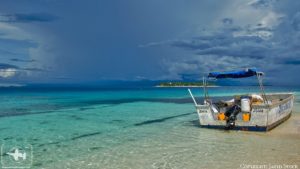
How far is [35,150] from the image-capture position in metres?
12.9

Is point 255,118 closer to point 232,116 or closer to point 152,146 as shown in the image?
point 232,116

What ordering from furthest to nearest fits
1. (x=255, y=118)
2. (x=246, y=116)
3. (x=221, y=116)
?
(x=221, y=116) → (x=246, y=116) → (x=255, y=118)

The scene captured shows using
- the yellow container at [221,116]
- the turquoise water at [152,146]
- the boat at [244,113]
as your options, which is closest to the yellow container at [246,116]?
the boat at [244,113]

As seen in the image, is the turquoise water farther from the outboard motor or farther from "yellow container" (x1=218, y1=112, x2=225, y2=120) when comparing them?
"yellow container" (x1=218, y1=112, x2=225, y2=120)

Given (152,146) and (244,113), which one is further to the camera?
(244,113)

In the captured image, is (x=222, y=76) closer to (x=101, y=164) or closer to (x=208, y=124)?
(x=208, y=124)

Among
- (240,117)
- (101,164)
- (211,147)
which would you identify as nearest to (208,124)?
(240,117)

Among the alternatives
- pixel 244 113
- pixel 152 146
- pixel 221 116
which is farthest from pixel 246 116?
pixel 152 146

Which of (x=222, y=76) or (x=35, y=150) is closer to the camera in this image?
(x=35, y=150)

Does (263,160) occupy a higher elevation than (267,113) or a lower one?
lower

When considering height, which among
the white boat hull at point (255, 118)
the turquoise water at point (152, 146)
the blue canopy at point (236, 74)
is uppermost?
the blue canopy at point (236, 74)

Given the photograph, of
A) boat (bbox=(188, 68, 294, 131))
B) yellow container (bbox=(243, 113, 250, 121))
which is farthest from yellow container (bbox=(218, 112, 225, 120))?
yellow container (bbox=(243, 113, 250, 121))

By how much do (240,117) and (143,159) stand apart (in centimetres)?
755

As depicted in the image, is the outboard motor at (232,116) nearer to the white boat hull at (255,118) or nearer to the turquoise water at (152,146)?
the white boat hull at (255,118)
